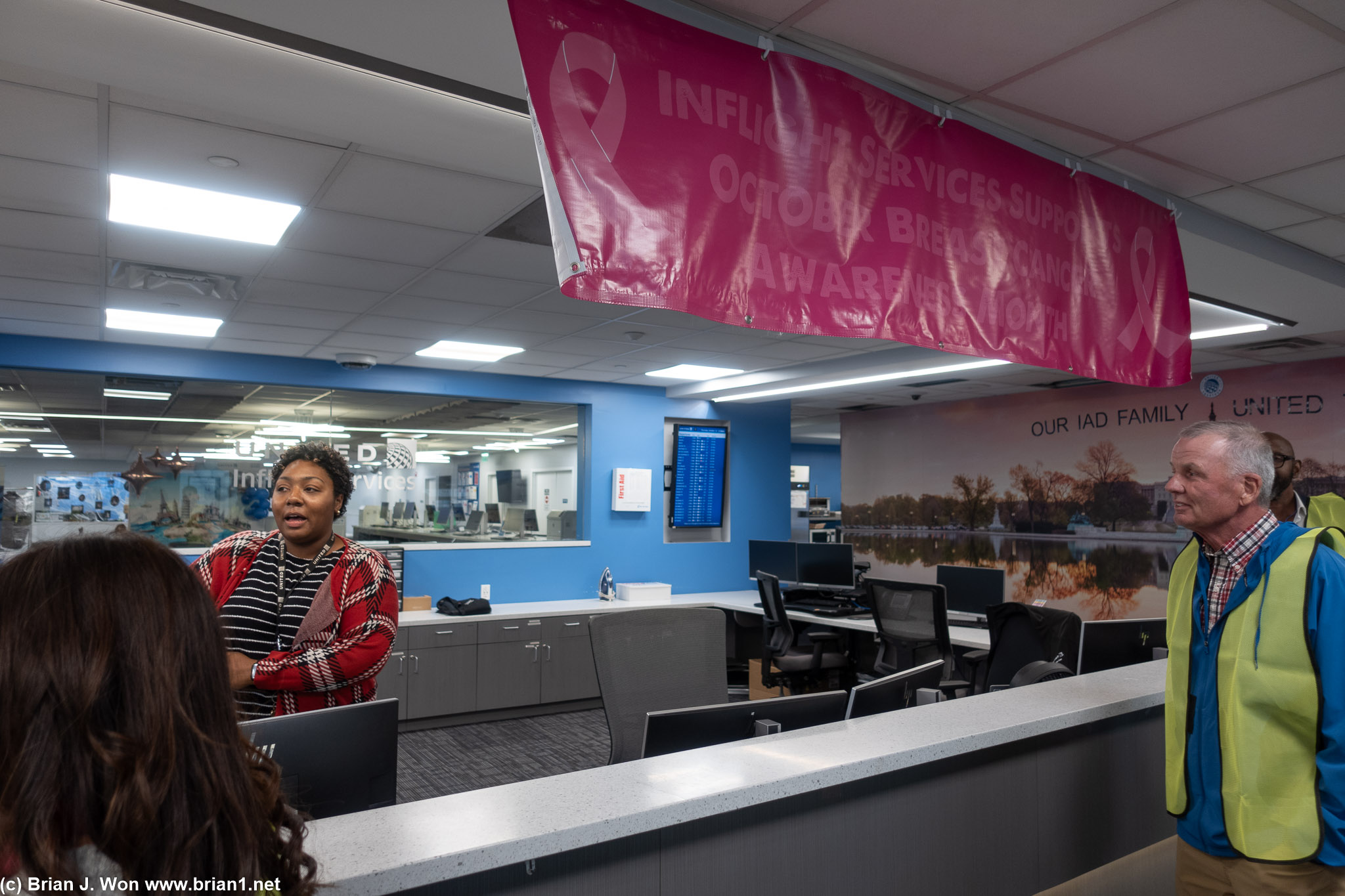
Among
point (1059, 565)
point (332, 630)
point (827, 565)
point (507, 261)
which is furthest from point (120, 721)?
point (1059, 565)

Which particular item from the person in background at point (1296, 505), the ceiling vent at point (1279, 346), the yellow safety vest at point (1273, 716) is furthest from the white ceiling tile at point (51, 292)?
the ceiling vent at point (1279, 346)

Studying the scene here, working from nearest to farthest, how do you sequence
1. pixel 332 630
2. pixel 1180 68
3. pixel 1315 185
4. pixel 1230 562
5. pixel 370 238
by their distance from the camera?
pixel 1230 562, pixel 332 630, pixel 1180 68, pixel 1315 185, pixel 370 238

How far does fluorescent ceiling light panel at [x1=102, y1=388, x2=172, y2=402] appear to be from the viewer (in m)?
5.66

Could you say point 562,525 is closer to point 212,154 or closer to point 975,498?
point 975,498

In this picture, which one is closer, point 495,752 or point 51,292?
point 51,292

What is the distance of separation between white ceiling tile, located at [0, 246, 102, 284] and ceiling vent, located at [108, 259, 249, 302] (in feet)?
0.26

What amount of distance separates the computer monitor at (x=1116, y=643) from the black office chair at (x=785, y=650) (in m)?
2.87

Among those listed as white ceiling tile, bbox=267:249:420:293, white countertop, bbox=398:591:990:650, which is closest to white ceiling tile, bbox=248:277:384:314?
white ceiling tile, bbox=267:249:420:293

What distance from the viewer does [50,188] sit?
2805 mm

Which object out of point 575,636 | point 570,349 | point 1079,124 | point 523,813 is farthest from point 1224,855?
point 575,636

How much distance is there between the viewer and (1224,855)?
1734mm

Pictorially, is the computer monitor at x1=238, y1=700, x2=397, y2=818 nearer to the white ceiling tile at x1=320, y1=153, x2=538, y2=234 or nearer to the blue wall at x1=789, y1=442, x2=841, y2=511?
the white ceiling tile at x1=320, y1=153, x2=538, y2=234

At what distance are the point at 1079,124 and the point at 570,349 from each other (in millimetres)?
3756

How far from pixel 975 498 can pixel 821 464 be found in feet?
23.3
